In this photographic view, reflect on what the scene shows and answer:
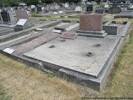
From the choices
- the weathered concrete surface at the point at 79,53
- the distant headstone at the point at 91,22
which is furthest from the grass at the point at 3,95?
the distant headstone at the point at 91,22

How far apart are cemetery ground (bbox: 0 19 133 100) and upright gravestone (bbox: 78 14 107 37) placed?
8.63 feet

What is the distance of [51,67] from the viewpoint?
488 cm

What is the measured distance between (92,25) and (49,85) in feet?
14.8

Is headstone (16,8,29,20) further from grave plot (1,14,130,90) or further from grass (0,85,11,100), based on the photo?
grass (0,85,11,100)

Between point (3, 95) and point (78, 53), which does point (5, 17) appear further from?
point (3, 95)

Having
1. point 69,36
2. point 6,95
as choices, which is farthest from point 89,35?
point 6,95

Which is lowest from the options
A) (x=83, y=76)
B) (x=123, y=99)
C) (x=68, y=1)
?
(x=123, y=99)

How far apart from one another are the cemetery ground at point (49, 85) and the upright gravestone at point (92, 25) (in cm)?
263

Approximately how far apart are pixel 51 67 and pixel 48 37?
313 cm

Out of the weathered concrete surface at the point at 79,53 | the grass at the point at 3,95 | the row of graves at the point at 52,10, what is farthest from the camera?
the row of graves at the point at 52,10

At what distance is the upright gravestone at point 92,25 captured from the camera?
7547 mm

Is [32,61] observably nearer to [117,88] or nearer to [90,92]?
[90,92]

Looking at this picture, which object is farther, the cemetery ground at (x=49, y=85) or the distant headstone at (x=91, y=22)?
the distant headstone at (x=91, y=22)

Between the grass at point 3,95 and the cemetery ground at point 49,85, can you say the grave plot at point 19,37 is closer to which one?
the cemetery ground at point 49,85
